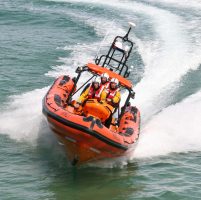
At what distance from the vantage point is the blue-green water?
830 cm

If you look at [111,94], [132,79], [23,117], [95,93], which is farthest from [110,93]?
[132,79]

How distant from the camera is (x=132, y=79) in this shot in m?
13.8

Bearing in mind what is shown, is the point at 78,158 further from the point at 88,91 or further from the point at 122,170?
the point at 88,91

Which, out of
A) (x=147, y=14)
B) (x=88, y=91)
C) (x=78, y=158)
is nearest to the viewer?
(x=78, y=158)

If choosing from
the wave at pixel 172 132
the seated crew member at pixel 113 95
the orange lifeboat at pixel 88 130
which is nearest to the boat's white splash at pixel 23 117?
the orange lifeboat at pixel 88 130

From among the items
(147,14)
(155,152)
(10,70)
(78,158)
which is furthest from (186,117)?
(147,14)

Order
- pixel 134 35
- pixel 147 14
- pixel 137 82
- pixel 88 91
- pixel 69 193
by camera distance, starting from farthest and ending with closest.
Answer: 1. pixel 147 14
2. pixel 134 35
3. pixel 137 82
4. pixel 88 91
5. pixel 69 193

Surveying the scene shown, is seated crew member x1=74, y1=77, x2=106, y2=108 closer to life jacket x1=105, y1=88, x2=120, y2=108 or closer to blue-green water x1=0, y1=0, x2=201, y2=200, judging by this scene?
life jacket x1=105, y1=88, x2=120, y2=108

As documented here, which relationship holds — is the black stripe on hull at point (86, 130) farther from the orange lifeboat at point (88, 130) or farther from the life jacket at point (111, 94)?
the life jacket at point (111, 94)

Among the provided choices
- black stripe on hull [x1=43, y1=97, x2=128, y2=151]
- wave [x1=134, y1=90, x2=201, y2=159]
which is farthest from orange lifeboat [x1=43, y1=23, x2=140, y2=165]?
wave [x1=134, y1=90, x2=201, y2=159]

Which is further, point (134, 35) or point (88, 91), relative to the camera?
point (134, 35)

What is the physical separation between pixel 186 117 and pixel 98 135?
11.9 feet

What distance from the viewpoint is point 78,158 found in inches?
334

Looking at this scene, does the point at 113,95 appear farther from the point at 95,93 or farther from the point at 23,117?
the point at 23,117
